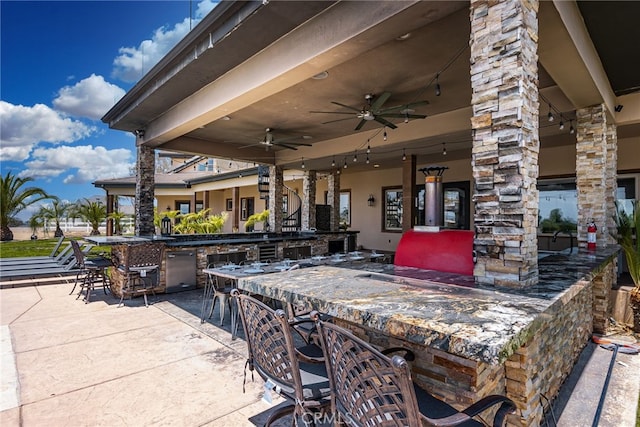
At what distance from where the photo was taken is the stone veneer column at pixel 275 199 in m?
10.6

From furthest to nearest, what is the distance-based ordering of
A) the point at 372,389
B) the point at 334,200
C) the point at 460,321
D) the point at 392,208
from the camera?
the point at 392,208 < the point at 334,200 < the point at 460,321 < the point at 372,389

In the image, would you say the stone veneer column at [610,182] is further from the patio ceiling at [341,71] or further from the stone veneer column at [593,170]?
the patio ceiling at [341,71]

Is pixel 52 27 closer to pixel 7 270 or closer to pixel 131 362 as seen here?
pixel 7 270

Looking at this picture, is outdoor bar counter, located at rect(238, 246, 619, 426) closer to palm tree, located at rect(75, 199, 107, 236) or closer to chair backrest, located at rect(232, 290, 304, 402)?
chair backrest, located at rect(232, 290, 304, 402)

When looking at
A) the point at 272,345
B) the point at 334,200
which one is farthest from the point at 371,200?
the point at 272,345

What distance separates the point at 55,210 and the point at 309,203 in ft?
45.7

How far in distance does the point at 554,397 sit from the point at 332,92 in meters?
4.82

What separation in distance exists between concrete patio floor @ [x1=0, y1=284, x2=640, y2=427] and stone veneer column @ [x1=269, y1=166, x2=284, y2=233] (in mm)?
5713

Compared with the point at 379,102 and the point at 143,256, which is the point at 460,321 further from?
the point at 143,256

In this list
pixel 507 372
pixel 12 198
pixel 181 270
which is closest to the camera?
pixel 507 372

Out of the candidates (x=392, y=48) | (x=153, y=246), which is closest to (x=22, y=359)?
(x=153, y=246)

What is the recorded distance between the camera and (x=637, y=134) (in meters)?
6.99

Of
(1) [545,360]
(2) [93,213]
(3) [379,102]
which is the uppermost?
(3) [379,102]

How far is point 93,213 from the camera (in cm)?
1647
